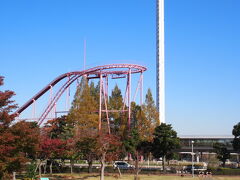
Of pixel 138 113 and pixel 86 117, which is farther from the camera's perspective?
pixel 138 113

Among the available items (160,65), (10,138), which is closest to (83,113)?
(10,138)

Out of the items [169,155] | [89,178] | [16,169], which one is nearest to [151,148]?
[169,155]

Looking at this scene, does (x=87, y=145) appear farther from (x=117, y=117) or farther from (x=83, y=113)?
(x=117, y=117)

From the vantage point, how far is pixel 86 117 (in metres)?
54.8

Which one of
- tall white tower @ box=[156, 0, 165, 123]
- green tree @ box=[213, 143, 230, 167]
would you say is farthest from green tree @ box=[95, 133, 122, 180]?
tall white tower @ box=[156, 0, 165, 123]

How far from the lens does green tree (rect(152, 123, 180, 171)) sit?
51.2 metres

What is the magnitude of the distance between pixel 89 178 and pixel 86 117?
1333cm

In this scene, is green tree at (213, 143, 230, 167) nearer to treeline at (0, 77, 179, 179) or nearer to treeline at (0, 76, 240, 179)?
treeline at (0, 76, 240, 179)

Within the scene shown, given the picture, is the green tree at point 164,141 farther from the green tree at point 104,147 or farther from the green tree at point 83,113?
the green tree at point 104,147

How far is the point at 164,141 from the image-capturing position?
168ft

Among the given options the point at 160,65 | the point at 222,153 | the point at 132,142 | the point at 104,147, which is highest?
the point at 160,65

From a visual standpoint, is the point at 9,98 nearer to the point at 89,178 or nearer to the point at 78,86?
the point at 89,178

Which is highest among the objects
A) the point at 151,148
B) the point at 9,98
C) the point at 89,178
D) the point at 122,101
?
the point at 122,101

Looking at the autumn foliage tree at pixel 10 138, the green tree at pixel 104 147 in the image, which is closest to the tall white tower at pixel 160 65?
the green tree at pixel 104 147
